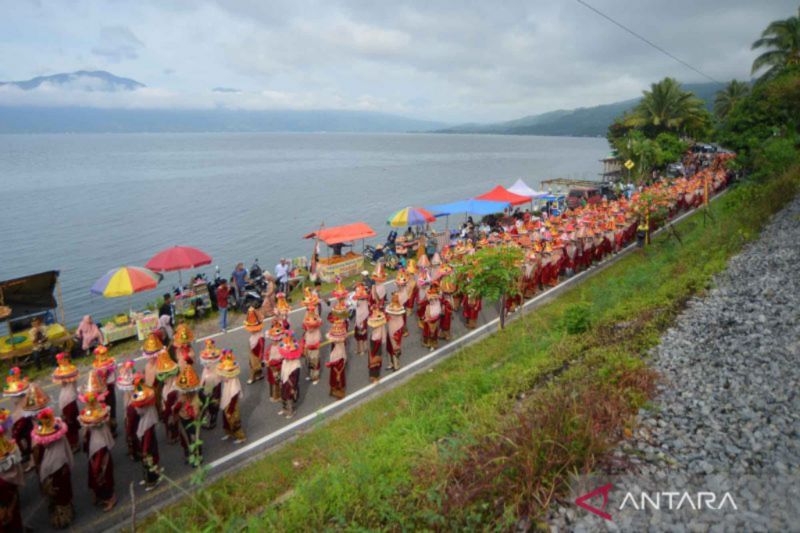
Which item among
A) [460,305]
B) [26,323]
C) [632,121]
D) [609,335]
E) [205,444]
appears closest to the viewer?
[205,444]

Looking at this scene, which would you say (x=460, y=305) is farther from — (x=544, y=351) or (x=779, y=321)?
(x=779, y=321)

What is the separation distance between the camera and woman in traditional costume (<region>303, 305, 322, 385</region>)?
980 centimetres

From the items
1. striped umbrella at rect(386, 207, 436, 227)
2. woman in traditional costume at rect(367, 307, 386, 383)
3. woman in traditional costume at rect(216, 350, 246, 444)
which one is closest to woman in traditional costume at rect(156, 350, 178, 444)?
woman in traditional costume at rect(216, 350, 246, 444)

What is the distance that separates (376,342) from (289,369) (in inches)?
81.4

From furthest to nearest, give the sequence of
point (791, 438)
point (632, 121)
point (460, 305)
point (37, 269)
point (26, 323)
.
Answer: point (632, 121)
point (37, 269)
point (460, 305)
point (26, 323)
point (791, 438)

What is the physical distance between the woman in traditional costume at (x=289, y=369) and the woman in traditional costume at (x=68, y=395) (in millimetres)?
3455

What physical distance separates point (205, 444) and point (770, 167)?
26844mm

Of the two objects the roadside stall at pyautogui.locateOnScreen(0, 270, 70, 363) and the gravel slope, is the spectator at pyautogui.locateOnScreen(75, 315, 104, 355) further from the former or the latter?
the gravel slope

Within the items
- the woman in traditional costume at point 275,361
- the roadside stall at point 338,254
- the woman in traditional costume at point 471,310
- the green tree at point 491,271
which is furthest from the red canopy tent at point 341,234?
the woman in traditional costume at point 275,361

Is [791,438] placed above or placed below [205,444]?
Answer: above

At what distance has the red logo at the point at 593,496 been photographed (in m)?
4.09

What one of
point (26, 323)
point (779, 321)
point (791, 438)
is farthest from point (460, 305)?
point (26, 323)

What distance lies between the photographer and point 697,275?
11070 mm

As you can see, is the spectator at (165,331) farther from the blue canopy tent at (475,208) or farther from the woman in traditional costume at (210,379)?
the blue canopy tent at (475,208)
